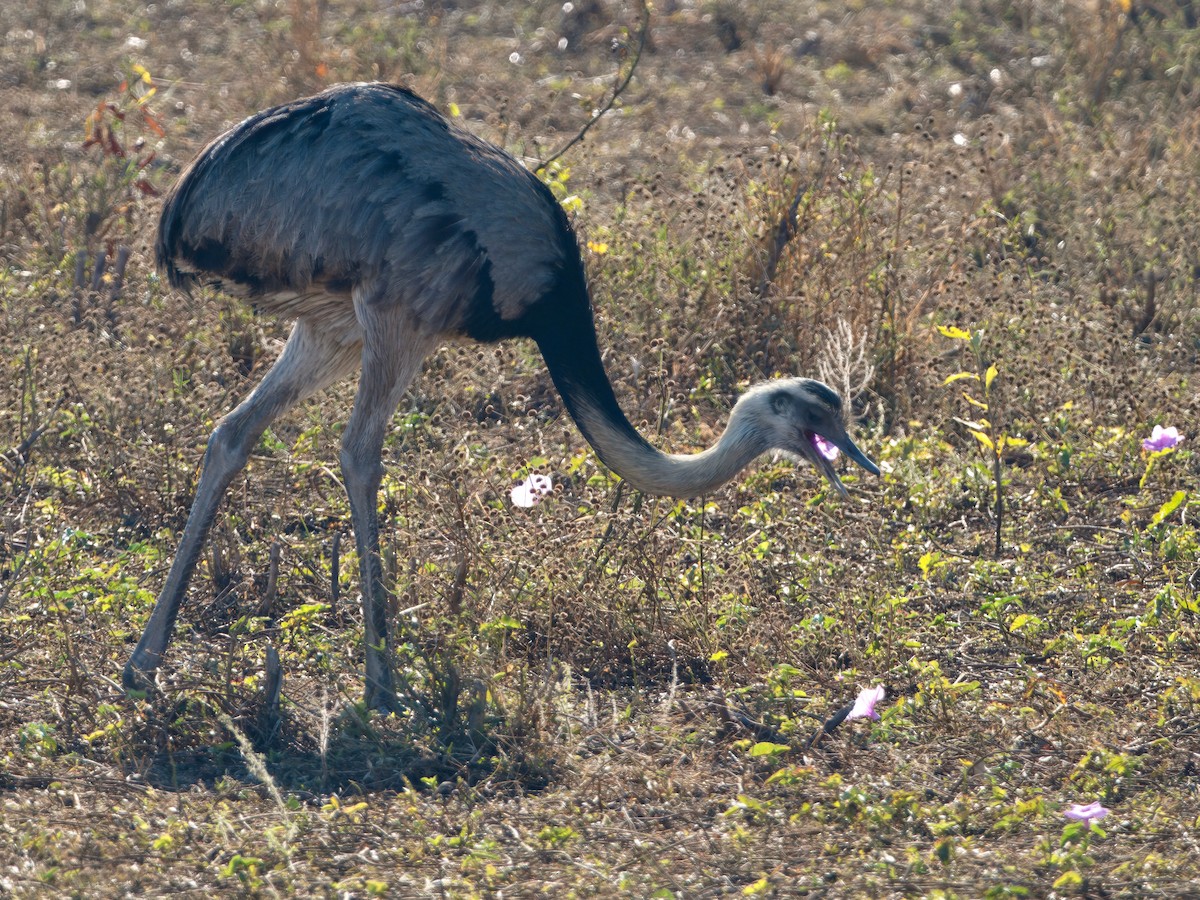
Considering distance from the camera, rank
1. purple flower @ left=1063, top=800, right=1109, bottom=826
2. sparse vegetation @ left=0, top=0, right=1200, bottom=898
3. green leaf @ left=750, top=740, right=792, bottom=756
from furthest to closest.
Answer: green leaf @ left=750, top=740, right=792, bottom=756 → sparse vegetation @ left=0, top=0, right=1200, bottom=898 → purple flower @ left=1063, top=800, right=1109, bottom=826

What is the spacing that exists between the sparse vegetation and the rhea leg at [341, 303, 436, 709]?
0.11m

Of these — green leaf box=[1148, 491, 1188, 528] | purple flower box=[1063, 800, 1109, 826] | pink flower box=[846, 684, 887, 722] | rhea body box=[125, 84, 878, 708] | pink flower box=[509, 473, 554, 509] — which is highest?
rhea body box=[125, 84, 878, 708]

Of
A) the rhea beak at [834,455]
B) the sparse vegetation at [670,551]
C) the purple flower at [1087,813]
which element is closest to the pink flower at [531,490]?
the sparse vegetation at [670,551]

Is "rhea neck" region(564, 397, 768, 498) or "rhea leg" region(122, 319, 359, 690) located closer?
"rhea leg" region(122, 319, 359, 690)

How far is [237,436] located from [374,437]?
0.42 m

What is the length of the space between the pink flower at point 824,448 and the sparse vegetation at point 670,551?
46 centimetres

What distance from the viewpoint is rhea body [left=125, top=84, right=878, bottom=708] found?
15.5ft

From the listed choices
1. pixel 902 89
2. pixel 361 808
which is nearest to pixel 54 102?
pixel 902 89

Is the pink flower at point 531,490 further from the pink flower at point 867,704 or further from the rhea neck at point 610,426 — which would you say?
the pink flower at point 867,704

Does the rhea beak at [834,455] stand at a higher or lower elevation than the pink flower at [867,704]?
higher

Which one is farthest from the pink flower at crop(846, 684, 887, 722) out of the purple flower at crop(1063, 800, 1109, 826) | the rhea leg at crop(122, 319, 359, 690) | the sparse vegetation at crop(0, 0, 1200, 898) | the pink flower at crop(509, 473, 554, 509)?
the rhea leg at crop(122, 319, 359, 690)

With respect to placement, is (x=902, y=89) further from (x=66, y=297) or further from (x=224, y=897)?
(x=224, y=897)

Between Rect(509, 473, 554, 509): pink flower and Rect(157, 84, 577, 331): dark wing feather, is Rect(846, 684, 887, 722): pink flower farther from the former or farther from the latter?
Rect(157, 84, 577, 331): dark wing feather

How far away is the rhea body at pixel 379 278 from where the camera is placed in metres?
4.71
